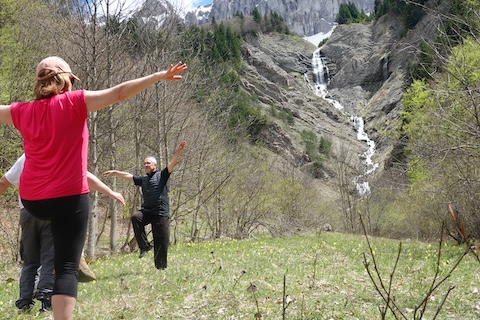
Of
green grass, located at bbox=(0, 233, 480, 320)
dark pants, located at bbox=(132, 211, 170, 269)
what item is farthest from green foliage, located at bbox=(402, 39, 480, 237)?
dark pants, located at bbox=(132, 211, 170, 269)

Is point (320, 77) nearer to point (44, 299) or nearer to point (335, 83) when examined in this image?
point (335, 83)

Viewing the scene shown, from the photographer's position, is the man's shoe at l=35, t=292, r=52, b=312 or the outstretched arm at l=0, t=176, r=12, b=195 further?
the man's shoe at l=35, t=292, r=52, b=312

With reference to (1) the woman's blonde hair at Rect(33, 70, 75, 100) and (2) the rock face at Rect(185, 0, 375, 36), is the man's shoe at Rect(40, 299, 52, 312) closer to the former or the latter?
→ (1) the woman's blonde hair at Rect(33, 70, 75, 100)

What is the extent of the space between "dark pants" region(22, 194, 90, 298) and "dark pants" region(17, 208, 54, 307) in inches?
69.5

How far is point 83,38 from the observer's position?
1019cm

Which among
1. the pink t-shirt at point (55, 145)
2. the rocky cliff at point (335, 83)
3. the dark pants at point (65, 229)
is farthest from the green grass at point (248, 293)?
the rocky cliff at point (335, 83)

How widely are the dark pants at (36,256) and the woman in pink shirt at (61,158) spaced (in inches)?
69.9

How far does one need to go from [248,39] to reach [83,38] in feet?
290

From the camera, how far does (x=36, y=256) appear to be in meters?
4.73

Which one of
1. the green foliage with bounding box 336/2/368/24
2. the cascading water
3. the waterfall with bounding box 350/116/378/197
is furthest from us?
the green foliage with bounding box 336/2/368/24

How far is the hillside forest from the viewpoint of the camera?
9.25m

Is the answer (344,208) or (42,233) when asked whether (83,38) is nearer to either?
(42,233)

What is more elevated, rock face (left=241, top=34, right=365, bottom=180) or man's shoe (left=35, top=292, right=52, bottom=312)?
rock face (left=241, top=34, right=365, bottom=180)

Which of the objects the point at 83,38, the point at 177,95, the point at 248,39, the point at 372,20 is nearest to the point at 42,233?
the point at 83,38
